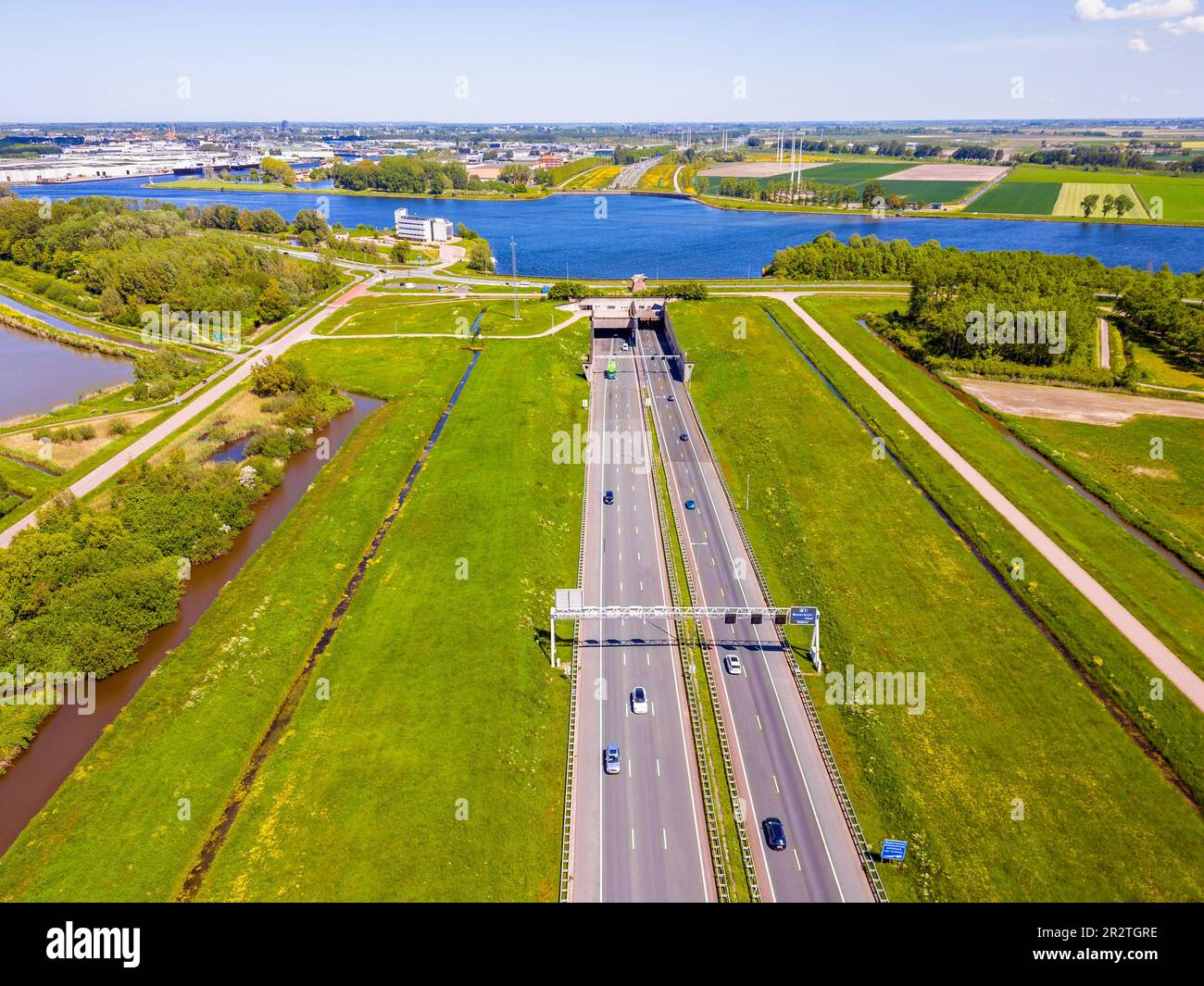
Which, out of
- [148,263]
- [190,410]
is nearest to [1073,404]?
[190,410]

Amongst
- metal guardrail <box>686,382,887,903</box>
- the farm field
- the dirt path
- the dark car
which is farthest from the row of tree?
the farm field

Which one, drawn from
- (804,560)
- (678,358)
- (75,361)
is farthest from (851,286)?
(75,361)

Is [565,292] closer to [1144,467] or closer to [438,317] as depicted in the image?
[438,317]

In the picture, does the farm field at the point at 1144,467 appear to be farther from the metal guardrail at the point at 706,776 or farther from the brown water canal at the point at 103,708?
the brown water canal at the point at 103,708

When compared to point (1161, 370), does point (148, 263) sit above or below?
above

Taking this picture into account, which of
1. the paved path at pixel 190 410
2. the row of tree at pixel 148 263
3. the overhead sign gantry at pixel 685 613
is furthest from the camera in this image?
the row of tree at pixel 148 263

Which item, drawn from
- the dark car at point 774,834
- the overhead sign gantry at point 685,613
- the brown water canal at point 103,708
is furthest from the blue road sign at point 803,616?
the brown water canal at point 103,708
